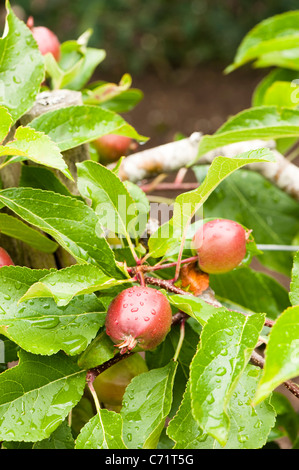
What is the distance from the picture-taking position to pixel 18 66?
64cm

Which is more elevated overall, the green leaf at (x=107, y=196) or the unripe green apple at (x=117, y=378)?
the green leaf at (x=107, y=196)

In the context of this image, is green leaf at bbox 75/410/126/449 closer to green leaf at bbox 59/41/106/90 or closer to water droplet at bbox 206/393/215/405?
water droplet at bbox 206/393/215/405

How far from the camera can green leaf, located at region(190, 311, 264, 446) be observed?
432mm

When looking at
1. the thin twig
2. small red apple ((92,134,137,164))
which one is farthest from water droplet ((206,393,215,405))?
small red apple ((92,134,137,164))

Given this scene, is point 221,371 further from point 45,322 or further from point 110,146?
point 110,146

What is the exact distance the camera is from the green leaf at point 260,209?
1.02m

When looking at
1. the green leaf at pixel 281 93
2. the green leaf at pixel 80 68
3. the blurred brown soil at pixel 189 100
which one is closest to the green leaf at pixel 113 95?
the green leaf at pixel 80 68

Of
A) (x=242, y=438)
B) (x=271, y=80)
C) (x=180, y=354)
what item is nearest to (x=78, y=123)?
(x=180, y=354)

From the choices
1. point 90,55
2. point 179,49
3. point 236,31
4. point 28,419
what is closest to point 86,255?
point 28,419

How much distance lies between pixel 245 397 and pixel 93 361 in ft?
0.53

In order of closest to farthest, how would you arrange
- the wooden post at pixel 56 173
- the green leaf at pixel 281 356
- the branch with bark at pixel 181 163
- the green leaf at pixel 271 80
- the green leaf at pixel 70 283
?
the green leaf at pixel 281 356 → the green leaf at pixel 70 283 → the wooden post at pixel 56 173 → the branch with bark at pixel 181 163 → the green leaf at pixel 271 80

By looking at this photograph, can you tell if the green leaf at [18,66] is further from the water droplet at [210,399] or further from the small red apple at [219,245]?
the water droplet at [210,399]

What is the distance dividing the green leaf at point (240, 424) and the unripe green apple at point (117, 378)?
0.34 ft

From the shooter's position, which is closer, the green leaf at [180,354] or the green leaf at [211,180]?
the green leaf at [211,180]
